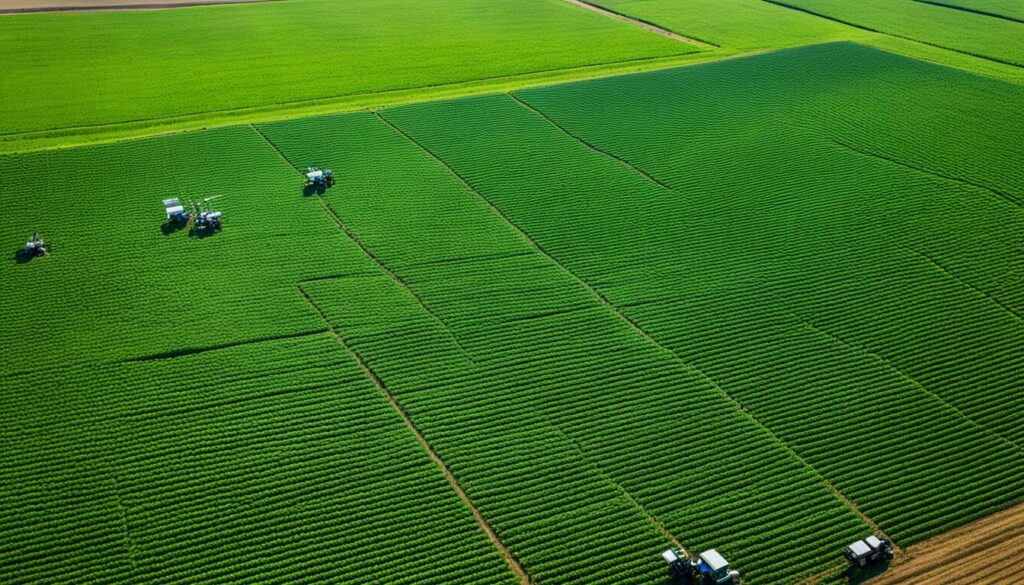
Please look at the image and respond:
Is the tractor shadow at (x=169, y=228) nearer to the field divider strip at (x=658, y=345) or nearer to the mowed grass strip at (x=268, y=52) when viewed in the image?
the mowed grass strip at (x=268, y=52)

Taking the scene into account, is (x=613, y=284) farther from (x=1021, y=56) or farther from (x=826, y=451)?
(x=1021, y=56)

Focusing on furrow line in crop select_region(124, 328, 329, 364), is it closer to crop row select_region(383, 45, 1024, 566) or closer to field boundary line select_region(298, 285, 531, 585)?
field boundary line select_region(298, 285, 531, 585)

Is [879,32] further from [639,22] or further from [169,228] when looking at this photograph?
[169,228]

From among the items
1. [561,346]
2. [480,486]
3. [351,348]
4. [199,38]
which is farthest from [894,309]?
[199,38]

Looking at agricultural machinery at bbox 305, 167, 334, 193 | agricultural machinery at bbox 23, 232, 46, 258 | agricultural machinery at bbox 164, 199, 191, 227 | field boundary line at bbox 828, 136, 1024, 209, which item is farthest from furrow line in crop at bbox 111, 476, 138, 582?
field boundary line at bbox 828, 136, 1024, 209

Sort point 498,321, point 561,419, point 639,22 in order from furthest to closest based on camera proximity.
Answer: point 639,22 → point 498,321 → point 561,419

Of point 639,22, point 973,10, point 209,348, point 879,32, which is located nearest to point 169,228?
point 209,348
